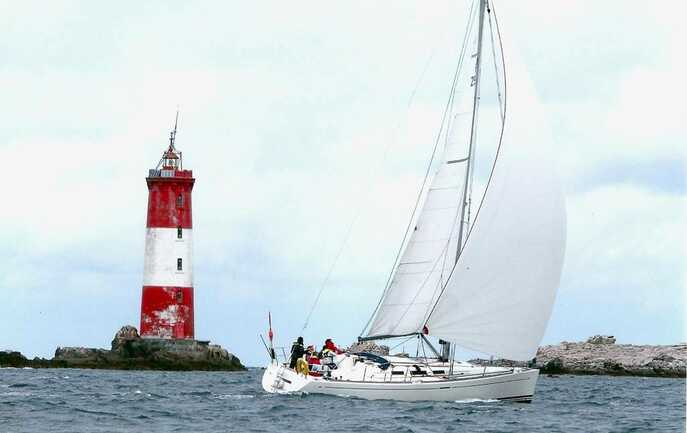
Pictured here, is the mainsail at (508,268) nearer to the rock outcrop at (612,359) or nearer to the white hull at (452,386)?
the white hull at (452,386)

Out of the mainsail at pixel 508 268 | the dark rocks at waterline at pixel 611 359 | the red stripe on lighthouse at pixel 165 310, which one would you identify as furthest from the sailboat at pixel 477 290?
the dark rocks at waterline at pixel 611 359

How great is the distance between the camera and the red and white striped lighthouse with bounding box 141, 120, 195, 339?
50.0 m

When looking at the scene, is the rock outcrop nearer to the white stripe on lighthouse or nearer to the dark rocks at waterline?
the dark rocks at waterline

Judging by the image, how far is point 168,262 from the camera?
50.0 metres

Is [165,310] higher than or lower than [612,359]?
higher

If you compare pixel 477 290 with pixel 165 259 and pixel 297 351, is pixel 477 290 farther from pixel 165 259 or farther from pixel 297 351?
pixel 165 259

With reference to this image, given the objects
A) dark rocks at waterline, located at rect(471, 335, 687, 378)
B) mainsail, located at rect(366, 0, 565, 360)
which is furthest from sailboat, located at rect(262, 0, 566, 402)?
dark rocks at waterline, located at rect(471, 335, 687, 378)

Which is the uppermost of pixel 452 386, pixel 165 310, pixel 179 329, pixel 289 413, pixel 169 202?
pixel 169 202

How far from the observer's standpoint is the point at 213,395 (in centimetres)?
3372

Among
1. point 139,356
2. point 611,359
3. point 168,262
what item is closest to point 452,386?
point 168,262

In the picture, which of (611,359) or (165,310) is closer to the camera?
(165,310)

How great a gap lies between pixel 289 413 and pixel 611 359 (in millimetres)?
44755

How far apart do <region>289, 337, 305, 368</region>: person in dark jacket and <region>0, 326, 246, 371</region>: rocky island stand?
62.8 ft

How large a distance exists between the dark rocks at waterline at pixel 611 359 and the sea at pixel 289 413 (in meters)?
29.4
